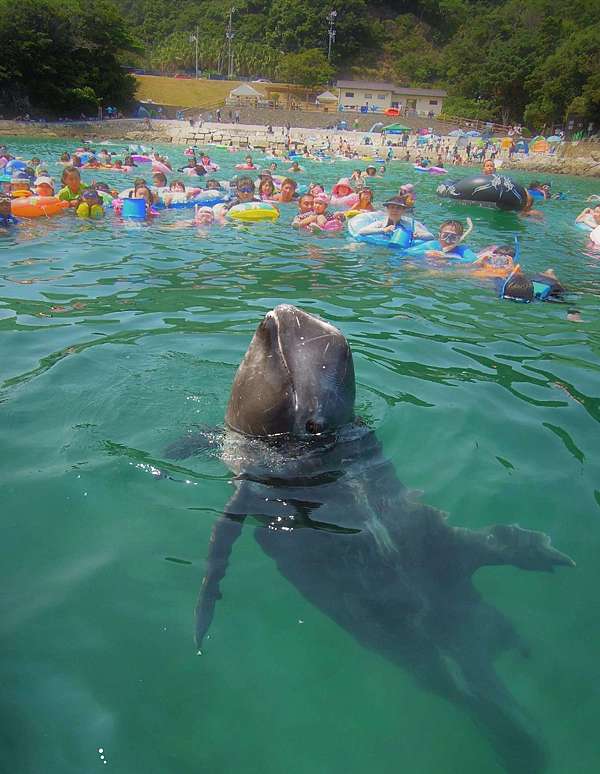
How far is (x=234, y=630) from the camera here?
9.89ft

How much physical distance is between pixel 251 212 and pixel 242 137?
4668 centimetres

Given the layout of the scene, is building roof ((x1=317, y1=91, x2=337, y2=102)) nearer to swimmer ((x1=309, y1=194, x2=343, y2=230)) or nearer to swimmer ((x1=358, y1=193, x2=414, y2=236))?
swimmer ((x1=309, y1=194, x2=343, y2=230))

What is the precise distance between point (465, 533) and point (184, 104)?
281 feet

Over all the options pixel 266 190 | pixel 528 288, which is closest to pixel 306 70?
pixel 266 190

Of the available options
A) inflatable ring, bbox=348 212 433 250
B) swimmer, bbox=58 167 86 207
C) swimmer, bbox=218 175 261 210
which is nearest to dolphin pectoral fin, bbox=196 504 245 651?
inflatable ring, bbox=348 212 433 250

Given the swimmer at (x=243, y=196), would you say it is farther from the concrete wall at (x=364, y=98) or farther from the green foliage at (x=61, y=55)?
the concrete wall at (x=364, y=98)

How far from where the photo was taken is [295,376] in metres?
3.88

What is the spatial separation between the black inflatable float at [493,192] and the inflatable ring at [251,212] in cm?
929

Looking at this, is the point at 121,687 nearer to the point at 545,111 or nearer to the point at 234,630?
the point at 234,630

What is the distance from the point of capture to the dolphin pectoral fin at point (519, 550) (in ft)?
11.4

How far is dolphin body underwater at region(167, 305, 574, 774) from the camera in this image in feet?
9.27

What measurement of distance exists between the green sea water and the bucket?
245 inches

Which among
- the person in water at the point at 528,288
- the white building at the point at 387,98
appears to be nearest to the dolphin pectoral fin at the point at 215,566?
the person in water at the point at 528,288

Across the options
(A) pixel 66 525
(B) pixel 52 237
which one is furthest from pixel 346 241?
(A) pixel 66 525
